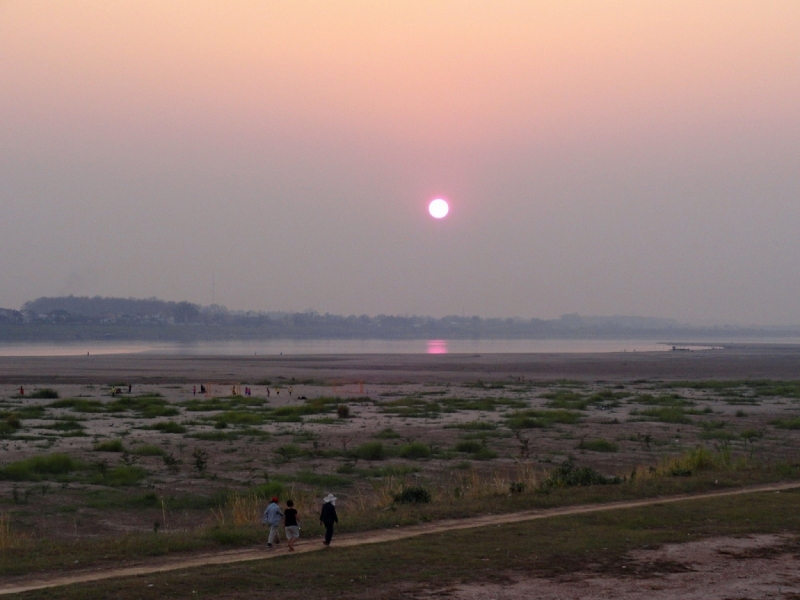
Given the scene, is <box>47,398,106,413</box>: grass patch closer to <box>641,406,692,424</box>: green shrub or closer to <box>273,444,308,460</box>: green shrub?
<box>273,444,308,460</box>: green shrub

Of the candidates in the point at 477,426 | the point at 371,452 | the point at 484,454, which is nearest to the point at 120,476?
the point at 371,452

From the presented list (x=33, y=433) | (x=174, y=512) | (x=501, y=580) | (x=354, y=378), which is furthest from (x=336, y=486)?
(x=354, y=378)

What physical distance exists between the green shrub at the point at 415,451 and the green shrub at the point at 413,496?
10188 millimetres

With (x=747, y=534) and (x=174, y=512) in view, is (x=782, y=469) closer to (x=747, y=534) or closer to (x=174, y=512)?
(x=747, y=534)

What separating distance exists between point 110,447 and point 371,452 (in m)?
9.10

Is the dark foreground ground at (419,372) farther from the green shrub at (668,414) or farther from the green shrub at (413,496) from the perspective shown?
the green shrub at (413,496)

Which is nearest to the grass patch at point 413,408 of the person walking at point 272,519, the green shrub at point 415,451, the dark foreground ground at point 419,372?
the green shrub at point 415,451

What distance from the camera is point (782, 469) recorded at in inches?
892

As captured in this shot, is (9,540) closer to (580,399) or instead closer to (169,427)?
(169,427)

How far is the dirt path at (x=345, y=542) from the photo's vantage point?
38.9ft

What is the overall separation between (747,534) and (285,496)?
10743 mm

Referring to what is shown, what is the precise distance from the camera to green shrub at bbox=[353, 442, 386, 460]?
28.7 m

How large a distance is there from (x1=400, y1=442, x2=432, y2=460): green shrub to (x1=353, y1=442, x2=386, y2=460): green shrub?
2.27 feet

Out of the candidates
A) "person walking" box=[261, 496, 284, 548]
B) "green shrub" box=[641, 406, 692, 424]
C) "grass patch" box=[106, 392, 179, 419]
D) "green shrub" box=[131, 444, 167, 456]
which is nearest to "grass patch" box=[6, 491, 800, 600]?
"person walking" box=[261, 496, 284, 548]
